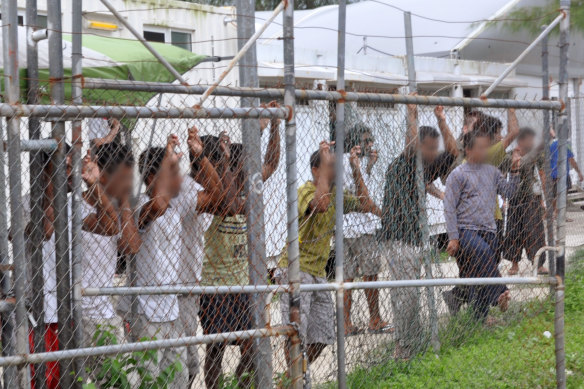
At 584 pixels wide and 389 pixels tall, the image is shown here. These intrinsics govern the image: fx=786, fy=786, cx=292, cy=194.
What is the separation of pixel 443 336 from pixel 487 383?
69 centimetres

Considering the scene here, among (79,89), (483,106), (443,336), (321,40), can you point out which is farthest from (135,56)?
(321,40)

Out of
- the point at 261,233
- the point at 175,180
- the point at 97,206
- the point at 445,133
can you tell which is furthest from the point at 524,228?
the point at 97,206

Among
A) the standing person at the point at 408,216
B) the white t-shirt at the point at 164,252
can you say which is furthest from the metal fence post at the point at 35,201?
the standing person at the point at 408,216

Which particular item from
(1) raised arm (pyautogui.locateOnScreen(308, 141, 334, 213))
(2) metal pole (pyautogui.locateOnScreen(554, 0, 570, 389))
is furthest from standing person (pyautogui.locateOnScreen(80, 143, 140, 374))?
(2) metal pole (pyautogui.locateOnScreen(554, 0, 570, 389))

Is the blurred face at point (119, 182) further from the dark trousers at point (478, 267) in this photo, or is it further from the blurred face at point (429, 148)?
the dark trousers at point (478, 267)

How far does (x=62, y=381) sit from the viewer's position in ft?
12.4

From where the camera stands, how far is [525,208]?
6000mm

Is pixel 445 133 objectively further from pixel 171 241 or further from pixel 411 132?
pixel 171 241

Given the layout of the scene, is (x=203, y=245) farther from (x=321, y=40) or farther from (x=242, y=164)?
(x=321, y=40)

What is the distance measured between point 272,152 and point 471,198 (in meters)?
2.34

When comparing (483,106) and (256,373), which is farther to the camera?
(483,106)

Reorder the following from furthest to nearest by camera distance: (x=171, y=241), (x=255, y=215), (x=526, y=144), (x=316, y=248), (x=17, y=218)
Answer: (x=526, y=144)
(x=316, y=248)
(x=171, y=241)
(x=255, y=215)
(x=17, y=218)

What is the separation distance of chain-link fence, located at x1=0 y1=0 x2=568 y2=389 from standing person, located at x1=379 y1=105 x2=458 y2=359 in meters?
0.01

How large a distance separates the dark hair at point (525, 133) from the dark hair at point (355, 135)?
127 centimetres
